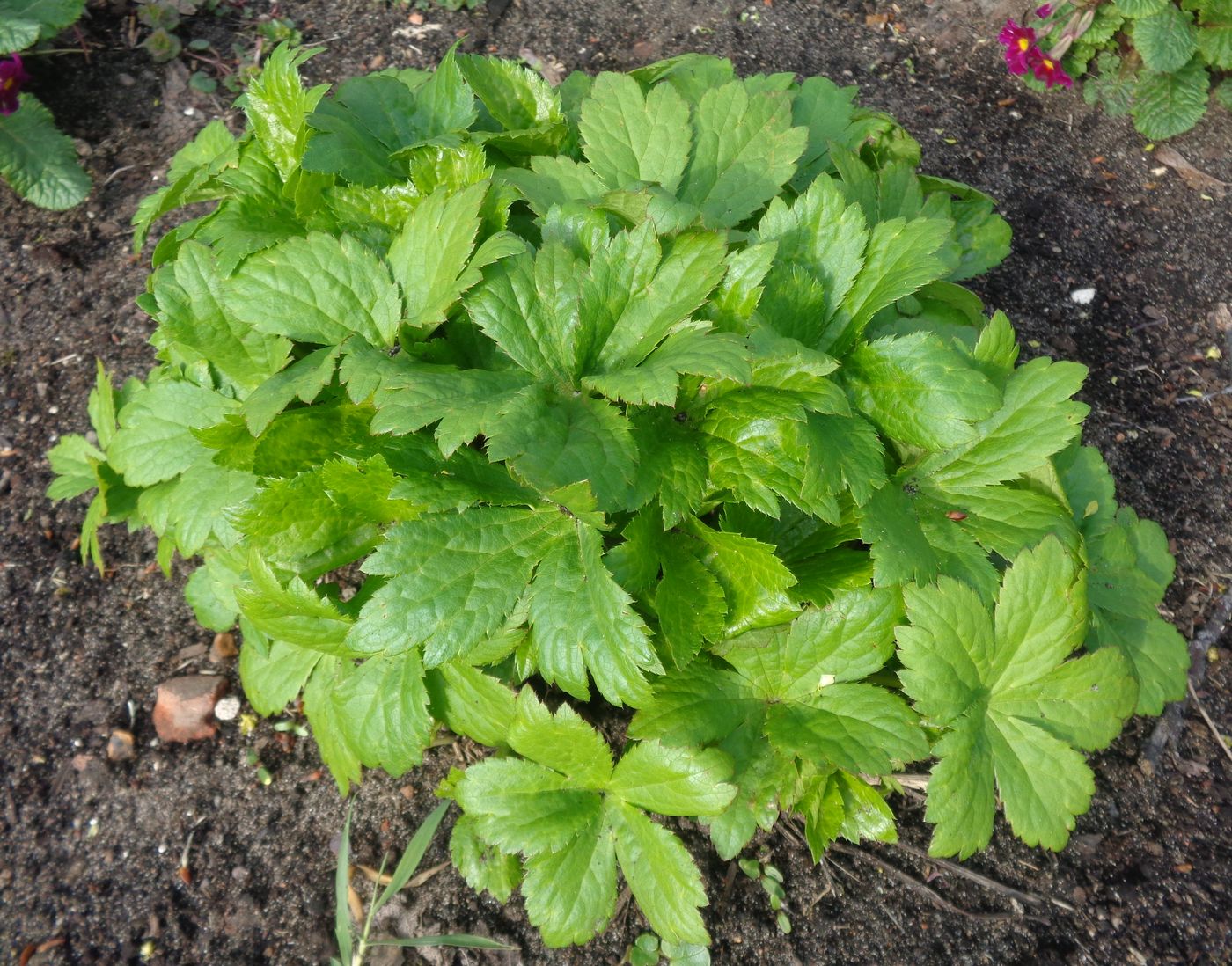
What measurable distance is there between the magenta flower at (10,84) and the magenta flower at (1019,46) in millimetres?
3605

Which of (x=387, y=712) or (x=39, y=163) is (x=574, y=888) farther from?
(x=39, y=163)

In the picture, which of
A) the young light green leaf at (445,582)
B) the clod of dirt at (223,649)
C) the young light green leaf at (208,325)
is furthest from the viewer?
the clod of dirt at (223,649)

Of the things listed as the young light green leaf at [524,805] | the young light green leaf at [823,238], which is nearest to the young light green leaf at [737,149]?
the young light green leaf at [823,238]

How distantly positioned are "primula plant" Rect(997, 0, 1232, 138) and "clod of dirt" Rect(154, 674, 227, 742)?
3.51 metres

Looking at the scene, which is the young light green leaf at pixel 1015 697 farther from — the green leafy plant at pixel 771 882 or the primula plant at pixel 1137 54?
the primula plant at pixel 1137 54

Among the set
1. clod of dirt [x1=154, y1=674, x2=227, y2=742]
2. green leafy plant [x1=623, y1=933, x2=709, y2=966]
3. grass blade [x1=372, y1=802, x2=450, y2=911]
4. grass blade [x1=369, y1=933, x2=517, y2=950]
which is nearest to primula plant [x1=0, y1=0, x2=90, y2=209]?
clod of dirt [x1=154, y1=674, x2=227, y2=742]

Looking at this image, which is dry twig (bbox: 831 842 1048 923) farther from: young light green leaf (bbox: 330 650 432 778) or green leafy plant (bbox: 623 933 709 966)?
young light green leaf (bbox: 330 650 432 778)

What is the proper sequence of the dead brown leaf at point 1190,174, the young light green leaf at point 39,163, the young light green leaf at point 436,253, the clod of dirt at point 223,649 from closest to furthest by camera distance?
the young light green leaf at point 436,253
the clod of dirt at point 223,649
the young light green leaf at point 39,163
the dead brown leaf at point 1190,174

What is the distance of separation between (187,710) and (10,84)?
2369mm

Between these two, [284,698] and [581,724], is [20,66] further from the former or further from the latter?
[581,724]

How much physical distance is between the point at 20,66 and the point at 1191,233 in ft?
13.9

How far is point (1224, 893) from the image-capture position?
6.59 feet

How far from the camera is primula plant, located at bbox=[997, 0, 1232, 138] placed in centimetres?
331

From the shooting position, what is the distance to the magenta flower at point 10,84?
3074 millimetres
